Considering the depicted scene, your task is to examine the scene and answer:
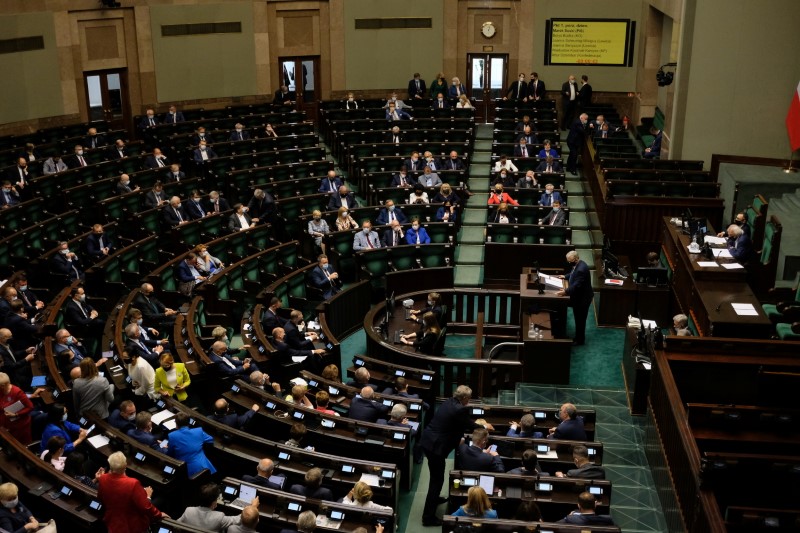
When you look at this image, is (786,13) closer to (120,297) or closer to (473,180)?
(473,180)

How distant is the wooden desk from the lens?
10.0 meters

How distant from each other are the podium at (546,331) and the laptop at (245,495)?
13.6 ft

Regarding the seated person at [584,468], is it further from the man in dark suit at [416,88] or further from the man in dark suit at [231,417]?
the man in dark suit at [416,88]

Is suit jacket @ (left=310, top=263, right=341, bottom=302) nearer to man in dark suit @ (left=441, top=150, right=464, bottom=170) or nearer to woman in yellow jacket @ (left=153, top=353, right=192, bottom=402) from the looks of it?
woman in yellow jacket @ (left=153, top=353, right=192, bottom=402)

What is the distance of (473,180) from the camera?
17.7m

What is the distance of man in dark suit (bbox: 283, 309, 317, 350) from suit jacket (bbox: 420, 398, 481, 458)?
8.61 ft

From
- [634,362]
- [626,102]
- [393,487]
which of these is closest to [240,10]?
[626,102]

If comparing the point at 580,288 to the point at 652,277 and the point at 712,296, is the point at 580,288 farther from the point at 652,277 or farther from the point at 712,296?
the point at 712,296

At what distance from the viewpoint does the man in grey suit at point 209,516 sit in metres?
6.90

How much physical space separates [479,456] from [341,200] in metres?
7.95

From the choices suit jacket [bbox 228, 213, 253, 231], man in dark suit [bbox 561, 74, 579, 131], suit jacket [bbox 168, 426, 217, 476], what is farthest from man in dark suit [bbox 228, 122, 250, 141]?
suit jacket [bbox 168, 426, 217, 476]

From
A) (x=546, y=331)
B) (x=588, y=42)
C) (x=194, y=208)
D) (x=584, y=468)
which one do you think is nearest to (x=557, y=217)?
(x=546, y=331)

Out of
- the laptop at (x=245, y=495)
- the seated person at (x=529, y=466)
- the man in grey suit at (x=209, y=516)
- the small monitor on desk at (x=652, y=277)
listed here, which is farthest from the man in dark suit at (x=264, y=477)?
the small monitor on desk at (x=652, y=277)

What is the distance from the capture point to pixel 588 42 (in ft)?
72.0
